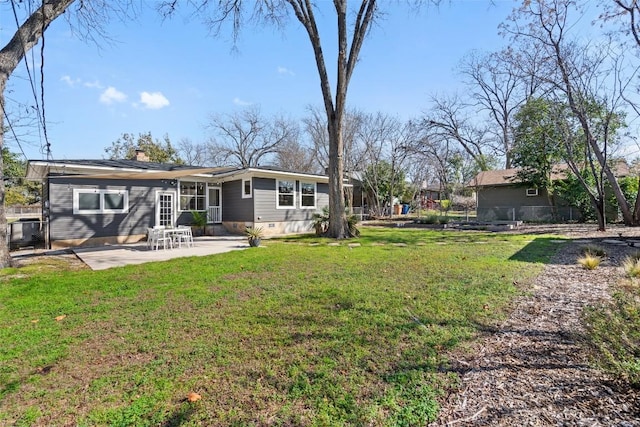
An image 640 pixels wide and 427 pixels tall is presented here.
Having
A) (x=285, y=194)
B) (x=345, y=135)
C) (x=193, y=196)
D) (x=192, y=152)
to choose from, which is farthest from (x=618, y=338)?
(x=192, y=152)

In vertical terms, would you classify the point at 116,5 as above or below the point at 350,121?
below

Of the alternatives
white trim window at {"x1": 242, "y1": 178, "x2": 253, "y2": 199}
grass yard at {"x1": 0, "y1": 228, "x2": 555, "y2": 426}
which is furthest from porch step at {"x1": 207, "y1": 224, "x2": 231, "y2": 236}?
grass yard at {"x1": 0, "y1": 228, "x2": 555, "y2": 426}

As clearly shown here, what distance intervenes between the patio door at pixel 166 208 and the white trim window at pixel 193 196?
0.47 metres

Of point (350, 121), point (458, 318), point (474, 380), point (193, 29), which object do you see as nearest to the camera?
point (474, 380)

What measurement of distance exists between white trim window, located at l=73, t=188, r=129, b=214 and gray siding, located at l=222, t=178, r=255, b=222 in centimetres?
417

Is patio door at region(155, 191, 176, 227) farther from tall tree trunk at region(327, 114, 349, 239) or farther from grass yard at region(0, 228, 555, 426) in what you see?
grass yard at region(0, 228, 555, 426)

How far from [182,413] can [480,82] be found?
3535 cm

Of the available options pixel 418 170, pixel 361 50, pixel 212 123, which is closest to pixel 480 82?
pixel 418 170

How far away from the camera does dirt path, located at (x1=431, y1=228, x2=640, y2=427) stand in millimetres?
1916

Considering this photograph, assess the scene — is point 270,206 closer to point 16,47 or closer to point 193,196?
point 193,196

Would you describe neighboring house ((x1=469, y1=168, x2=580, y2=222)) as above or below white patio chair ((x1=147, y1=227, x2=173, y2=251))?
above

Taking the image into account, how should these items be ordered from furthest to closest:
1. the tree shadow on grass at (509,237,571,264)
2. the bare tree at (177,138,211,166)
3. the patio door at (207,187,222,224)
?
1. the bare tree at (177,138,211,166)
2. the patio door at (207,187,222,224)
3. the tree shadow on grass at (509,237,571,264)

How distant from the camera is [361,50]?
39.2 ft

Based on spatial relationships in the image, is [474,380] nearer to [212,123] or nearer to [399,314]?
[399,314]
